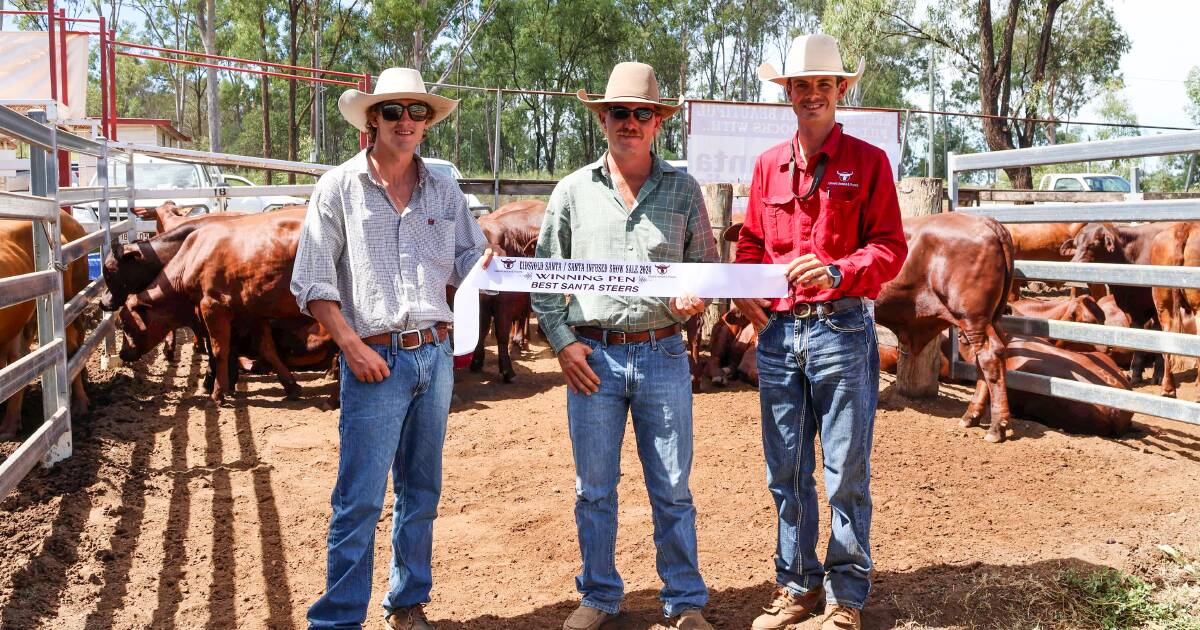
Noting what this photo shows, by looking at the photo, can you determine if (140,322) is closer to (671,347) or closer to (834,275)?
(671,347)

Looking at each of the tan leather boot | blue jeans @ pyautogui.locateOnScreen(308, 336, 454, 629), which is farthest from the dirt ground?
blue jeans @ pyautogui.locateOnScreen(308, 336, 454, 629)

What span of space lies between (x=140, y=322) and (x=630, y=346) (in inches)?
246

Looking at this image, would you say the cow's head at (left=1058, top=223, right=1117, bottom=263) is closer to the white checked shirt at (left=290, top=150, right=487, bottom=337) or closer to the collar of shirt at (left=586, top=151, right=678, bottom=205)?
the collar of shirt at (left=586, top=151, right=678, bottom=205)

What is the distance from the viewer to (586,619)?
3.62 m

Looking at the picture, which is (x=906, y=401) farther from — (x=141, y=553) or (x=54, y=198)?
(x=54, y=198)

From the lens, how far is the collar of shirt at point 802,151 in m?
3.56

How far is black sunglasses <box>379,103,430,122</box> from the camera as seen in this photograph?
3.38 m

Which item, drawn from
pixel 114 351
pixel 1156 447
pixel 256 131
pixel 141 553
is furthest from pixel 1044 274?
pixel 256 131

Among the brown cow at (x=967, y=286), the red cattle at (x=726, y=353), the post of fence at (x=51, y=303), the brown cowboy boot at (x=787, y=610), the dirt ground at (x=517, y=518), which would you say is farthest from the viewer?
the red cattle at (x=726, y=353)

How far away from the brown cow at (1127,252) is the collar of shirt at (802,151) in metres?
7.48

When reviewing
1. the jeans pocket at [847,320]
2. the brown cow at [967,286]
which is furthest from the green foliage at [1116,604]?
the brown cow at [967,286]

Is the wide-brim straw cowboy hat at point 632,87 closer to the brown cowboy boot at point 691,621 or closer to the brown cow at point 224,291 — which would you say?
the brown cowboy boot at point 691,621

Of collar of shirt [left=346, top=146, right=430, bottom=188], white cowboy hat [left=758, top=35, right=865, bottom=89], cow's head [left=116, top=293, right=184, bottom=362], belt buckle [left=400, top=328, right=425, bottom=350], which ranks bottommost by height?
cow's head [left=116, top=293, right=184, bottom=362]

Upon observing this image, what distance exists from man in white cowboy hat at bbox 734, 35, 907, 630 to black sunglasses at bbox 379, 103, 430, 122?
136cm
